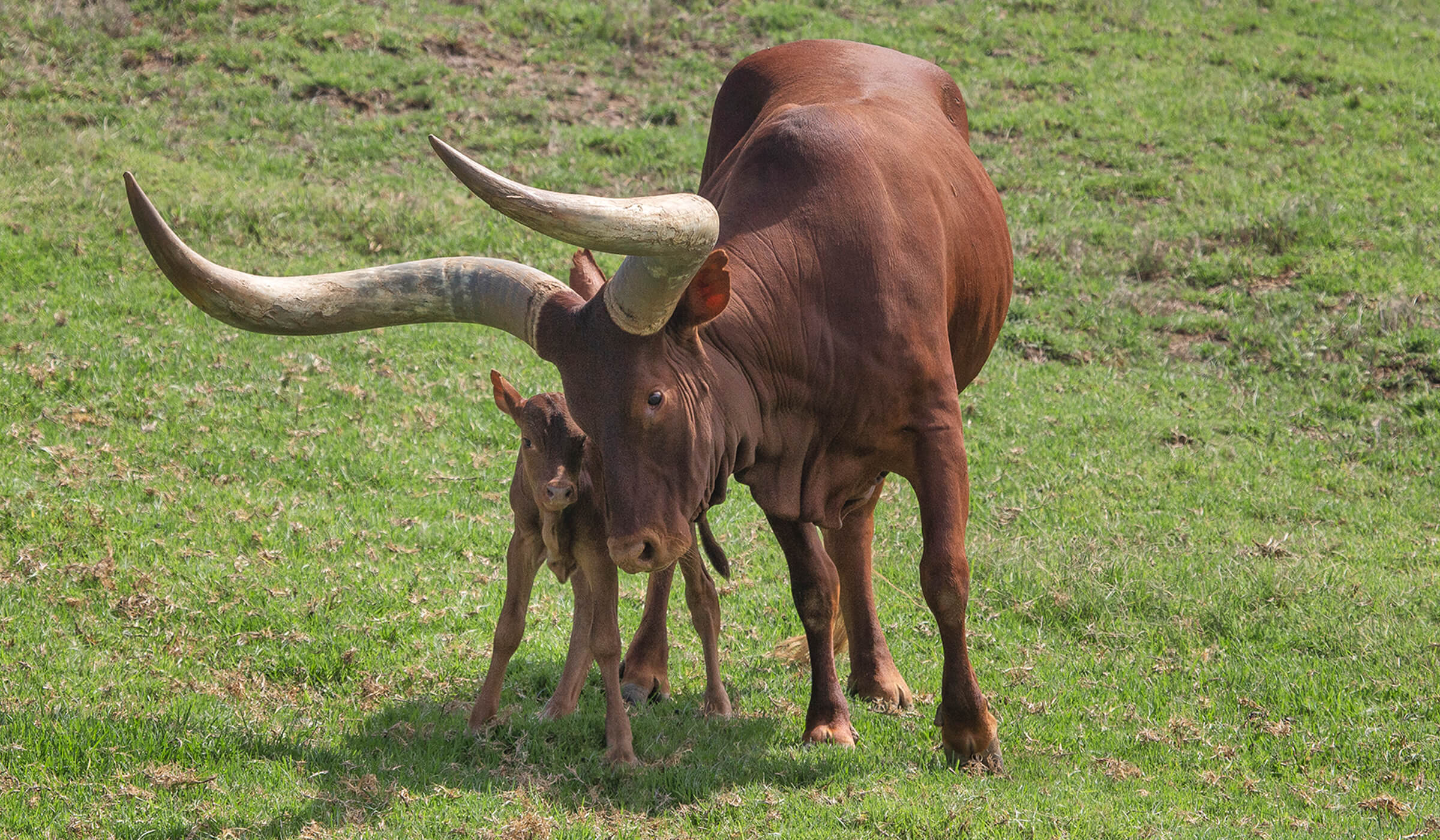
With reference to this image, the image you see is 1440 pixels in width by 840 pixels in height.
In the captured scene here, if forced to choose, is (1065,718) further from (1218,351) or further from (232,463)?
(1218,351)

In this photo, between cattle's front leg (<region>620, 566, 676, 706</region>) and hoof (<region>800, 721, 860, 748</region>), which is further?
cattle's front leg (<region>620, 566, 676, 706</region>)

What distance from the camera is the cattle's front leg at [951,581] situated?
5.70 m

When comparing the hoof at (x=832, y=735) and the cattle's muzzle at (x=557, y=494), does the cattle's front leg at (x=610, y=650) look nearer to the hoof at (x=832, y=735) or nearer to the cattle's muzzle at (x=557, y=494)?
the cattle's muzzle at (x=557, y=494)

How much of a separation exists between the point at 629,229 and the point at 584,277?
1.09 m

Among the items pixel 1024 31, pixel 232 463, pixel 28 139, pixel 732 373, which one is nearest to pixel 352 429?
pixel 232 463

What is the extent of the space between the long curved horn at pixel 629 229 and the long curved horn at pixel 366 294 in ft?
1.17

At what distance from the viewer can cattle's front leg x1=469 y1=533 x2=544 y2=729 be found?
5.79m

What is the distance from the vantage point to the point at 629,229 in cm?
452

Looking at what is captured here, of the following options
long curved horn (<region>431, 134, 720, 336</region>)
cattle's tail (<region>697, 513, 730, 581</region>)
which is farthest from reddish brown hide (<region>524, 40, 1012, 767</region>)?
cattle's tail (<region>697, 513, 730, 581</region>)

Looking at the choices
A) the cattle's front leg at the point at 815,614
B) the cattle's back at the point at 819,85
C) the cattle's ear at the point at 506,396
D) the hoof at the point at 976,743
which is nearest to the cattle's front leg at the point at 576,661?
the cattle's ear at the point at 506,396

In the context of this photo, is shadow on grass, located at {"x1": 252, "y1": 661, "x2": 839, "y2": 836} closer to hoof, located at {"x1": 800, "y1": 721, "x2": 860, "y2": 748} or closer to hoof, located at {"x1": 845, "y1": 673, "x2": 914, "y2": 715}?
hoof, located at {"x1": 800, "y1": 721, "x2": 860, "y2": 748}

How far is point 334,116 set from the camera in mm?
14570

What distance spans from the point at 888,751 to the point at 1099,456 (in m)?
4.46

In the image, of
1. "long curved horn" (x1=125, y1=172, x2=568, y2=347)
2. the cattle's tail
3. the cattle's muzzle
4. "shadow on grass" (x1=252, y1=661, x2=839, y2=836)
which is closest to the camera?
"long curved horn" (x1=125, y1=172, x2=568, y2=347)
